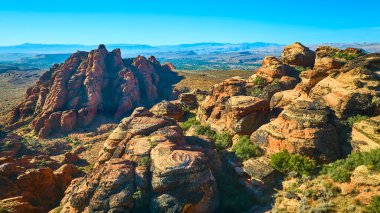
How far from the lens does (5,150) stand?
176ft

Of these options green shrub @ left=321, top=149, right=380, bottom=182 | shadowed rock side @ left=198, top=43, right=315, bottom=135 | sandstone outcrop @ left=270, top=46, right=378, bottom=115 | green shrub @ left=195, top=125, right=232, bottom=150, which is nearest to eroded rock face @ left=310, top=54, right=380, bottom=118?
sandstone outcrop @ left=270, top=46, right=378, bottom=115

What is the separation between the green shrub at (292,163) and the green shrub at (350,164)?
121 cm

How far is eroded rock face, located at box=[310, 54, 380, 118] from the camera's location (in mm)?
30688

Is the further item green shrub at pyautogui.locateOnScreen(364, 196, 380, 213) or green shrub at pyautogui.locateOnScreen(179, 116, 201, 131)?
green shrub at pyautogui.locateOnScreen(179, 116, 201, 131)

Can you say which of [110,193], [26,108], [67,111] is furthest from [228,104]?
[26,108]

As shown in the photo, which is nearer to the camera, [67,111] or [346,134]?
[346,134]

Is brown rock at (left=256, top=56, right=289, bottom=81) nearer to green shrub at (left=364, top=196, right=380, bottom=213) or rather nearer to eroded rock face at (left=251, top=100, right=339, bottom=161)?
eroded rock face at (left=251, top=100, right=339, bottom=161)

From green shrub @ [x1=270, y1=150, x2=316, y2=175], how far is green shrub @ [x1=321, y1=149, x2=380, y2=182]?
121 cm

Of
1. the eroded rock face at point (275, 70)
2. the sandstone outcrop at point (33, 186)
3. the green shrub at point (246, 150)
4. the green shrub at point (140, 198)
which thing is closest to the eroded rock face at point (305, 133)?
the green shrub at point (246, 150)

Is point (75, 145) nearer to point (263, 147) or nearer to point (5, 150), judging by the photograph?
point (5, 150)

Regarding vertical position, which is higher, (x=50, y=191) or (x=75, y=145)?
(x=50, y=191)

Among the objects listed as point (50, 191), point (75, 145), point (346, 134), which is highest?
point (346, 134)

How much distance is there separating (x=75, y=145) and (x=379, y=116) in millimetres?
53481

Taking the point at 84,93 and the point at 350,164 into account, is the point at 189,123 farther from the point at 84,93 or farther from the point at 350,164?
the point at 84,93
